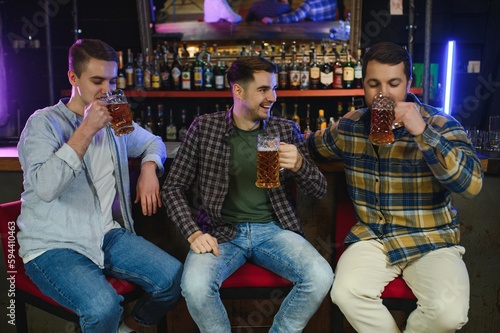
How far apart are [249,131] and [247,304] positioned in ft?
2.86

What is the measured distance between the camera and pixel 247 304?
8.67ft

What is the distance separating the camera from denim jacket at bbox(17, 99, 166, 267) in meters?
1.92

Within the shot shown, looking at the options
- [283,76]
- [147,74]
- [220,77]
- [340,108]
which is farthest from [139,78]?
[340,108]

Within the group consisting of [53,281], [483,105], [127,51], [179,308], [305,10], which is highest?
[305,10]

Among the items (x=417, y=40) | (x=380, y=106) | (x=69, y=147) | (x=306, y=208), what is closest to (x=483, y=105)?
(x=417, y=40)

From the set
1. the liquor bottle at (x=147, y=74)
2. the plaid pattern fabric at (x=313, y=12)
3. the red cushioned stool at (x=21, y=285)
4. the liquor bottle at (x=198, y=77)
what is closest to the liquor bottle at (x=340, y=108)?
the plaid pattern fabric at (x=313, y=12)

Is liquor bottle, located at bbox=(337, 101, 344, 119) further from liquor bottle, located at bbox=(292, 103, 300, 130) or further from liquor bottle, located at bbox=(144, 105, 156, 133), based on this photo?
liquor bottle, located at bbox=(144, 105, 156, 133)

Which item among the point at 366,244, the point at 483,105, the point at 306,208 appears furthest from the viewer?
the point at 483,105

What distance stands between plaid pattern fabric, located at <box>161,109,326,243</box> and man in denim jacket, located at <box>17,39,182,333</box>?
100 millimetres

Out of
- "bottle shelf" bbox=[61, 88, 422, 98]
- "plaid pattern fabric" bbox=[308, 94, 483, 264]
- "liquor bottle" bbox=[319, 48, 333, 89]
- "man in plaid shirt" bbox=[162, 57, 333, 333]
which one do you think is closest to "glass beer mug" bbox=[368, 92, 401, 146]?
"plaid pattern fabric" bbox=[308, 94, 483, 264]

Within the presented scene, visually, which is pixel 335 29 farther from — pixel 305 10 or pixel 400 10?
pixel 400 10

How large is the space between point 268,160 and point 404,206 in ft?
1.83

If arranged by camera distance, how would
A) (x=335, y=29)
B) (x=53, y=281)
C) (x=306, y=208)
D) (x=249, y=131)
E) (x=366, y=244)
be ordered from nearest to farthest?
(x=53, y=281), (x=366, y=244), (x=249, y=131), (x=306, y=208), (x=335, y=29)

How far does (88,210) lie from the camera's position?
2109 millimetres
